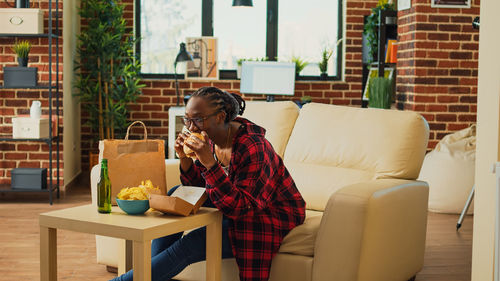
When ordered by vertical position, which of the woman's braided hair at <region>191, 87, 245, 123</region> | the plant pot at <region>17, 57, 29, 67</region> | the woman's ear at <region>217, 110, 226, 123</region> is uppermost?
the plant pot at <region>17, 57, 29, 67</region>

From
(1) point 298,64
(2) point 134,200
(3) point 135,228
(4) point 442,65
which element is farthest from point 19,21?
(3) point 135,228

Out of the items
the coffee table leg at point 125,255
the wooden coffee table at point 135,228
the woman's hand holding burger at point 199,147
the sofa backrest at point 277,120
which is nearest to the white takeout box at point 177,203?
the wooden coffee table at point 135,228

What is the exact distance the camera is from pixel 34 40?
5660 mm

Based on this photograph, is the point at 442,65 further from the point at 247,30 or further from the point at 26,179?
the point at 26,179

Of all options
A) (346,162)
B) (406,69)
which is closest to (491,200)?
(346,162)

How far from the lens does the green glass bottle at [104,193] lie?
2.51m

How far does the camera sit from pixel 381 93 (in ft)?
18.4

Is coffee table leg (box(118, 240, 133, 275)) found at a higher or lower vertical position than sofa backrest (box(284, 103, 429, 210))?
lower

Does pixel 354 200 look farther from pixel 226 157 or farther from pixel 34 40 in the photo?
pixel 34 40

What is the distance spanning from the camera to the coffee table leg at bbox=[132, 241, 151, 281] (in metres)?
2.28

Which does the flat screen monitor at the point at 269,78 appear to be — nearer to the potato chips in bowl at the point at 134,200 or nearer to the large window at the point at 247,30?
the large window at the point at 247,30

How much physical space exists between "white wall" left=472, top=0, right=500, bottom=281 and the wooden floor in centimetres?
92

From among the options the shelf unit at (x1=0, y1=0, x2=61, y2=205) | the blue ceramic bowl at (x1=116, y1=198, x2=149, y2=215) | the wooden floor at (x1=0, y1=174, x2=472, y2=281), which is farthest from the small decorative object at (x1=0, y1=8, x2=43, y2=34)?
the blue ceramic bowl at (x1=116, y1=198, x2=149, y2=215)

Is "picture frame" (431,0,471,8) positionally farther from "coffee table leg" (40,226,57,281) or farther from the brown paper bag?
"coffee table leg" (40,226,57,281)
